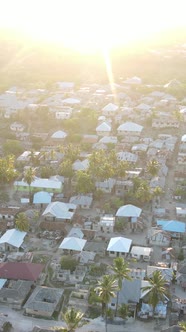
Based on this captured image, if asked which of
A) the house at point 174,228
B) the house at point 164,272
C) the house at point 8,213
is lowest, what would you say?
the house at point 164,272

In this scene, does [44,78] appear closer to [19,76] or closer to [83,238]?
[19,76]

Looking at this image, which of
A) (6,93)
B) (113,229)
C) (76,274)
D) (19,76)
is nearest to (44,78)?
(19,76)

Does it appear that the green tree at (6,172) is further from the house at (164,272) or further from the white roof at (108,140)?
the house at (164,272)

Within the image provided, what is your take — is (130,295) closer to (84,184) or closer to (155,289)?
(155,289)

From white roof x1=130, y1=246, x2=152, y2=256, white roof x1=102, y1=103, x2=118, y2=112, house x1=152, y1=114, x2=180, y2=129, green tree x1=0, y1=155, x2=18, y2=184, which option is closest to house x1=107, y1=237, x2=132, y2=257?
white roof x1=130, y1=246, x2=152, y2=256

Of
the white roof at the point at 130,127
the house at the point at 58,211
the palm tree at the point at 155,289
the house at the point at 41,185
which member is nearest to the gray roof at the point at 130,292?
the palm tree at the point at 155,289

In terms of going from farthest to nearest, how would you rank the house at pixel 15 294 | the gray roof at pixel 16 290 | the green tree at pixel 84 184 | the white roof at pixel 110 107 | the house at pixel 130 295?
the white roof at pixel 110 107
the green tree at pixel 84 184
the gray roof at pixel 16 290
the house at pixel 15 294
the house at pixel 130 295

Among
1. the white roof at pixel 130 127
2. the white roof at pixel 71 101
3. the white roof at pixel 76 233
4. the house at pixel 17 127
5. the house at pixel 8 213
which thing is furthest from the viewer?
the white roof at pixel 71 101

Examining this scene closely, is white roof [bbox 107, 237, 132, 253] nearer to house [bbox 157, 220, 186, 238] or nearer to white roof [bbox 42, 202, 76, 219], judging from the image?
house [bbox 157, 220, 186, 238]

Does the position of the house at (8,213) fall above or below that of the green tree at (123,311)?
above
